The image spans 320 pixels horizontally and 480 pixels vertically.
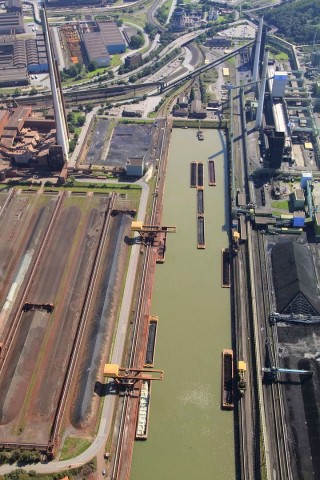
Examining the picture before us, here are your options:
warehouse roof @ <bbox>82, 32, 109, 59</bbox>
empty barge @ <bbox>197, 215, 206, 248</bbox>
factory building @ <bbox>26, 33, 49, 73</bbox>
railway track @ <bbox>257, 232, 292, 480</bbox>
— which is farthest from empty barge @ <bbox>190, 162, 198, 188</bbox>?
factory building @ <bbox>26, 33, 49, 73</bbox>

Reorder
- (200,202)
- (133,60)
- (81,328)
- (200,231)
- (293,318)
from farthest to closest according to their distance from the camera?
(133,60)
(200,202)
(200,231)
(293,318)
(81,328)

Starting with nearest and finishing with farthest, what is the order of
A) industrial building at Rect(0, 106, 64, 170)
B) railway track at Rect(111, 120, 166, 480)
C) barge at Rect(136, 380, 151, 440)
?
railway track at Rect(111, 120, 166, 480), barge at Rect(136, 380, 151, 440), industrial building at Rect(0, 106, 64, 170)

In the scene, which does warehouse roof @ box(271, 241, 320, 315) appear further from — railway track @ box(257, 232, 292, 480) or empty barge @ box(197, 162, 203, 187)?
empty barge @ box(197, 162, 203, 187)

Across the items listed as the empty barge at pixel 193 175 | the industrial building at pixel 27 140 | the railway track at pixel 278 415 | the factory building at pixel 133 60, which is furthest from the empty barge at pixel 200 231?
the factory building at pixel 133 60

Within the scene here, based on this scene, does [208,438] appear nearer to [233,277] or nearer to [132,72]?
[233,277]

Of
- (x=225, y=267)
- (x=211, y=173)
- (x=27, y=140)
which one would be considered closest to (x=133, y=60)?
(x=27, y=140)

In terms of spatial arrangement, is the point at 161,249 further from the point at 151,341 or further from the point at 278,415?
the point at 278,415

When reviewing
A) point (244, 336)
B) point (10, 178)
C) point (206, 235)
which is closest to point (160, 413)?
point (244, 336)
